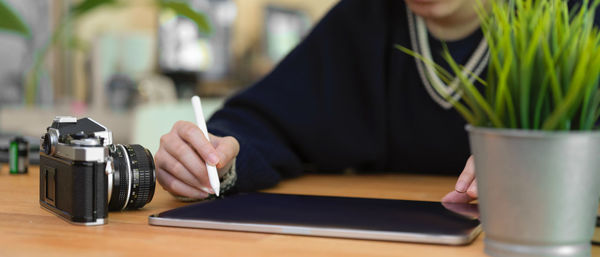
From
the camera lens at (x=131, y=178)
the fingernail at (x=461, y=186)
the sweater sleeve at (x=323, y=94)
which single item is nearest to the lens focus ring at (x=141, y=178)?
the camera lens at (x=131, y=178)

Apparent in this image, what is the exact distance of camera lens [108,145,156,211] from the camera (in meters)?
0.69

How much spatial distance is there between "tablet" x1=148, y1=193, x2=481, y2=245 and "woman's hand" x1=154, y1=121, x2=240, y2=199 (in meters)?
0.05

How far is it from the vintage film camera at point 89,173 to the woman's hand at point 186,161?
0.08 metres

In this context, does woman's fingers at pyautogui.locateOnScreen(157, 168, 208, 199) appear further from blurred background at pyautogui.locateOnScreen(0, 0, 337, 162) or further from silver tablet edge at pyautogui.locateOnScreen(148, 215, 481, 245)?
blurred background at pyautogui.locateOnScreen(0, 0, 337, 162)

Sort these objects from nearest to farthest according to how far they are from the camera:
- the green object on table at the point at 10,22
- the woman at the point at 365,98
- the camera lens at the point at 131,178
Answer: the camera lens at the point at 131,178, the woman at the point at 365,98, the green object on table at the point at 10,22

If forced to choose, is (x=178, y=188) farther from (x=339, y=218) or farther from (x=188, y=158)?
(x=339, y=218)

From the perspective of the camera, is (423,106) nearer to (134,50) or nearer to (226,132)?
(226,132)

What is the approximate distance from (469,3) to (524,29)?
663 millimetres

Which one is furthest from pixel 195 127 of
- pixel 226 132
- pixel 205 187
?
pixel 226 132

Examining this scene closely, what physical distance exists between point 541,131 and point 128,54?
126 inches

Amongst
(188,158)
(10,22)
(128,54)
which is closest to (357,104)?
(188,158)

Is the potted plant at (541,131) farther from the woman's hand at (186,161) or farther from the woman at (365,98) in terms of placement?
the woman at (365,98)

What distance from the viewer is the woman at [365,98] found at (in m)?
1.18

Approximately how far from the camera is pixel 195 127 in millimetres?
815
